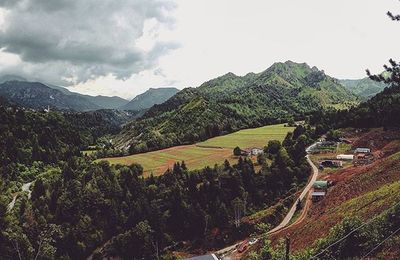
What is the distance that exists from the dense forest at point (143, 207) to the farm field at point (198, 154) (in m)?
12.6

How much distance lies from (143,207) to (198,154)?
179 ft

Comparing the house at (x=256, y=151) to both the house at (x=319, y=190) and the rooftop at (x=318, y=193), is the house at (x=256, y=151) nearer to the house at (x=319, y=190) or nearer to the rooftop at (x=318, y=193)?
the house at (x=319, y=190)

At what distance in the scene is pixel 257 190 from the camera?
117375mm

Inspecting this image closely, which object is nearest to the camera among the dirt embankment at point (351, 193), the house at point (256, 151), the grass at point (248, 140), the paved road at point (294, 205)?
the dirt embankment at point (351, 193)

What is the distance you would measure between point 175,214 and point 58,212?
35945mm

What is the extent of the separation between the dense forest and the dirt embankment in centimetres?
1985

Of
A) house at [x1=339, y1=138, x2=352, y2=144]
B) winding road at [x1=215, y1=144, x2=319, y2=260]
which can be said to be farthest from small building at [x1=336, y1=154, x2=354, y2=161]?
house at [x1=339, y1=138, x2=352, y2=144]

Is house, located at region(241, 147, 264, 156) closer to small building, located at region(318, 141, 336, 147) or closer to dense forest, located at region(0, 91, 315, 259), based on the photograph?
dense forest, located at region(0, 91, 315, 259)

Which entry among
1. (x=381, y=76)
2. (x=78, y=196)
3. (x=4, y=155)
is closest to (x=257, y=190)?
(x=78, y=196)

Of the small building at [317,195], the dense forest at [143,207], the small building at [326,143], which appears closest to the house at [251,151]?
the dense forest at [143,207]

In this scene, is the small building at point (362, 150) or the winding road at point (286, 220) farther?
the small building at point (362, 150)

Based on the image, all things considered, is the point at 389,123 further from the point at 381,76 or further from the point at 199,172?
the point at 381,76

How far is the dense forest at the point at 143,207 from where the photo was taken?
10550 cm

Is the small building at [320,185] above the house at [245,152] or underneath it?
underneath
